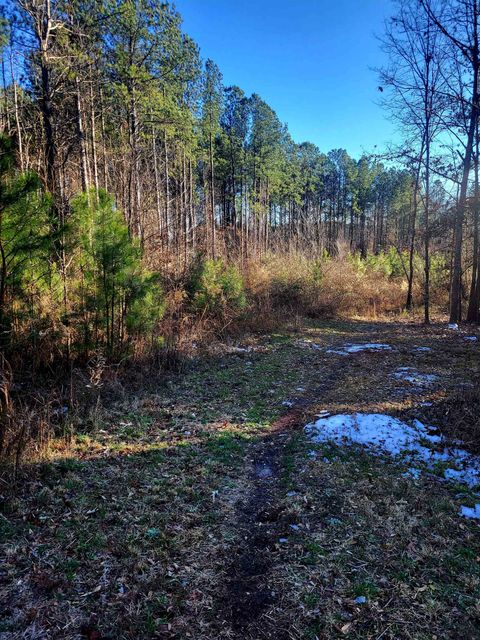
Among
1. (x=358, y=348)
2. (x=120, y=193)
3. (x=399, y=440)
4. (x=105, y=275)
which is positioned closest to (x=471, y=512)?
(x=399, y=440)

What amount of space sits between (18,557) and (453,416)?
5.02 metres

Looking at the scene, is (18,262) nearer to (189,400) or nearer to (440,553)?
(189,400)

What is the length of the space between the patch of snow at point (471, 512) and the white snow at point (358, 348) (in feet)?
19.7

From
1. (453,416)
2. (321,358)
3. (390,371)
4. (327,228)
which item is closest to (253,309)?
(321,358)

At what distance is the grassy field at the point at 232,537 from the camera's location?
2.21m

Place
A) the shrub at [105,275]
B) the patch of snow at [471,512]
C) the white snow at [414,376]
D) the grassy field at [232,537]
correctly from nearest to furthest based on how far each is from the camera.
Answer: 1. the grassy field at [232,537]
2. the patch of snow at [471,512]
3. the shrub at [105,275]
4. the white snow at [414,376]

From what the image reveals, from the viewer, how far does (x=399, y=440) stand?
4.51m

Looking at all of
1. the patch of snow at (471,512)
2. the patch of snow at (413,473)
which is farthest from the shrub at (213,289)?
the patch of snow at (471,512)

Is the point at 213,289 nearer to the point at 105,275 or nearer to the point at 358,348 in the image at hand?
the point at 358,348

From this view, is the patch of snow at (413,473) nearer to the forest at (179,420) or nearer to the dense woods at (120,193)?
the forest at (179,420)

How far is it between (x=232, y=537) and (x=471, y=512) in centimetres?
218

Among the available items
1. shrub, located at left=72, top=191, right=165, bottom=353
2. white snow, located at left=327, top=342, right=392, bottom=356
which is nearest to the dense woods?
shrub, located at left=72, top=191, right=165, bottom=353

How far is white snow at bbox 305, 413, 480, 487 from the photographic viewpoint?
3914 mm

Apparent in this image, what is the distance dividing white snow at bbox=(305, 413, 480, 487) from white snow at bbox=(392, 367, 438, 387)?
6.27 feet
